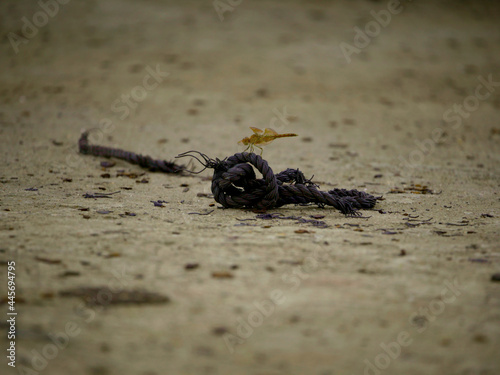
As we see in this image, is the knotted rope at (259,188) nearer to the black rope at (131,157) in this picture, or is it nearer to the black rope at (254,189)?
the black rope at (254,189)

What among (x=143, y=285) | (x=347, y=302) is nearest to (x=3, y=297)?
(x=143, y=285)

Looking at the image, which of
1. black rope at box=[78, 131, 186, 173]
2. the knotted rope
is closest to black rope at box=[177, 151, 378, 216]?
the knotted rope

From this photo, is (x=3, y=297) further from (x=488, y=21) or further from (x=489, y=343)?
(x=488, y=21)

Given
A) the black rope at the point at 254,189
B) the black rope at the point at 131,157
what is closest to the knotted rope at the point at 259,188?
the black rope at the point at 254,189

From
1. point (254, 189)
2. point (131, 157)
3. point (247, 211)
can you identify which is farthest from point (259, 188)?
point (131, 157)

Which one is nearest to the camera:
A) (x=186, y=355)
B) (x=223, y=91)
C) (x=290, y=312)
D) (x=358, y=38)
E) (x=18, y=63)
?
(x=186, y=355)

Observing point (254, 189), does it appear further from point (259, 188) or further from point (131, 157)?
point (131, 157)

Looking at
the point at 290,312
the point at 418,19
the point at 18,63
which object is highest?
the point at 418,19

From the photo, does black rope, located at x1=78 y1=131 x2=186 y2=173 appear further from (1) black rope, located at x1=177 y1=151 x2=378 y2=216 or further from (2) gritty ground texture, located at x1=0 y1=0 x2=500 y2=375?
(1) black rope, located at x1=177 y1=151 x2=378 y2=216
